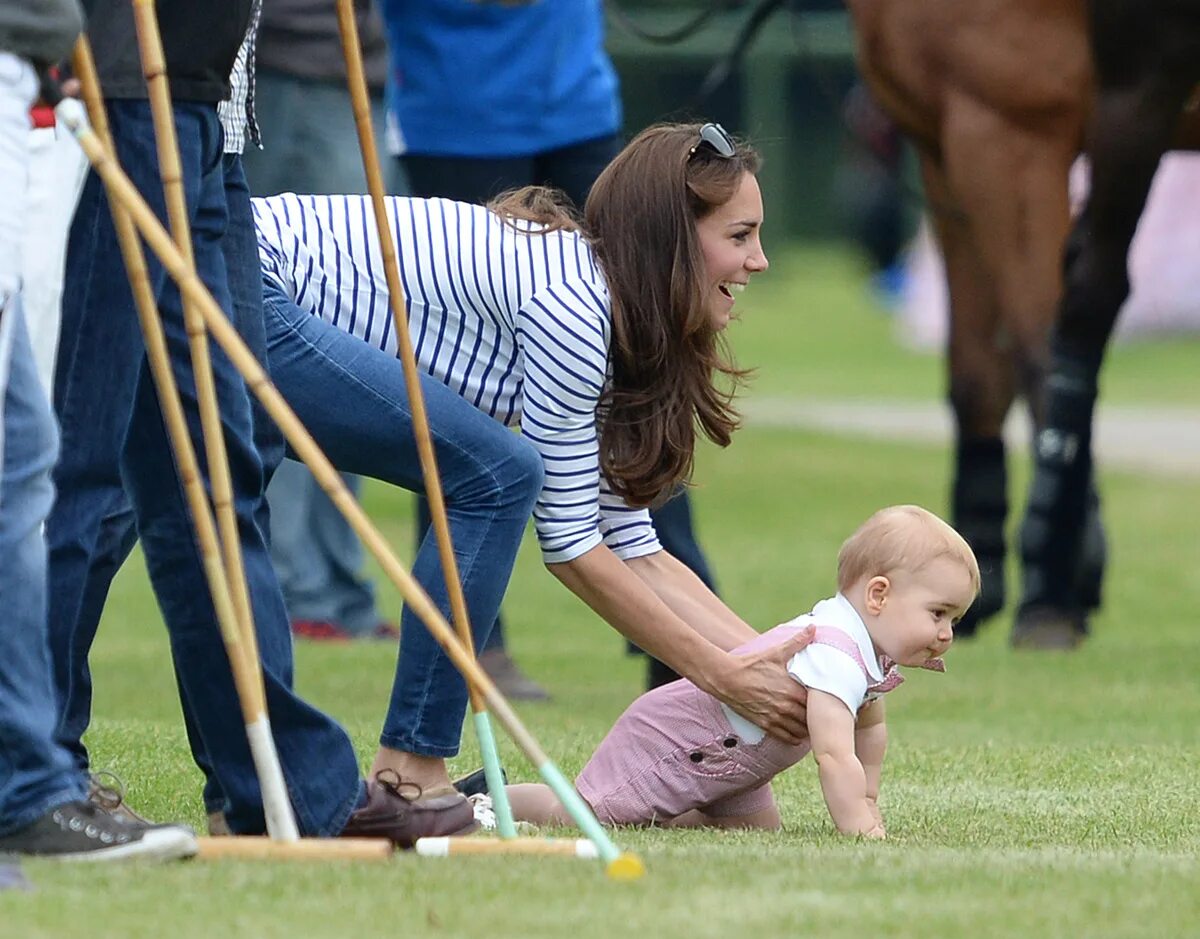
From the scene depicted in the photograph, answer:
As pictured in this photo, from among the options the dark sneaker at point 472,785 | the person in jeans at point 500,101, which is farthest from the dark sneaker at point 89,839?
the person in jeans at point 500,101

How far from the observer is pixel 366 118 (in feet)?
12.6

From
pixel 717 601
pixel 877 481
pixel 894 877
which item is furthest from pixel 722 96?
pixel 894 877

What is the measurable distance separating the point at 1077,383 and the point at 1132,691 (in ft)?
3.58

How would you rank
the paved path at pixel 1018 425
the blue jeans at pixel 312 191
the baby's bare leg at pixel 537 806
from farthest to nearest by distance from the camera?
1. the paved path at pixel 1018 425
2. the blue jeans at pixel 312 191
3. the baby's bare leg at pixel 537 806

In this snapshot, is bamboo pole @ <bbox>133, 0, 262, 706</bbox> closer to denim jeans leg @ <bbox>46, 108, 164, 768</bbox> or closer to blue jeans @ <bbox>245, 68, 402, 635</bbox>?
denim jeans leg @ <bbox>46, 108, 164, 768</bbox>

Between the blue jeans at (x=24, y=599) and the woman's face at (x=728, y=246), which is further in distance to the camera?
the woman's face at (x=728, y=246)

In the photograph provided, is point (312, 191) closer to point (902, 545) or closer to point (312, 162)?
point (312, 162)

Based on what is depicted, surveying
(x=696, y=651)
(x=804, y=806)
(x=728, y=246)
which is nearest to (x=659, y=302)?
(x=728, y=246)

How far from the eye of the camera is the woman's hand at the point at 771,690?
13.7ft

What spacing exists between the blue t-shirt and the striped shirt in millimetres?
2032

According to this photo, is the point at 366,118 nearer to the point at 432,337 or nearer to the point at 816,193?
the point at 432,337

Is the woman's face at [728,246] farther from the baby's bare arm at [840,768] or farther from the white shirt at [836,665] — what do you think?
the baby's bare arm at [840,768]

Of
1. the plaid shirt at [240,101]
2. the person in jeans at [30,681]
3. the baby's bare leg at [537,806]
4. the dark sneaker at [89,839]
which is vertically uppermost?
the plaid shirt at [240,101]

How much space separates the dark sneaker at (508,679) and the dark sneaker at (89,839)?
2.93 metres
